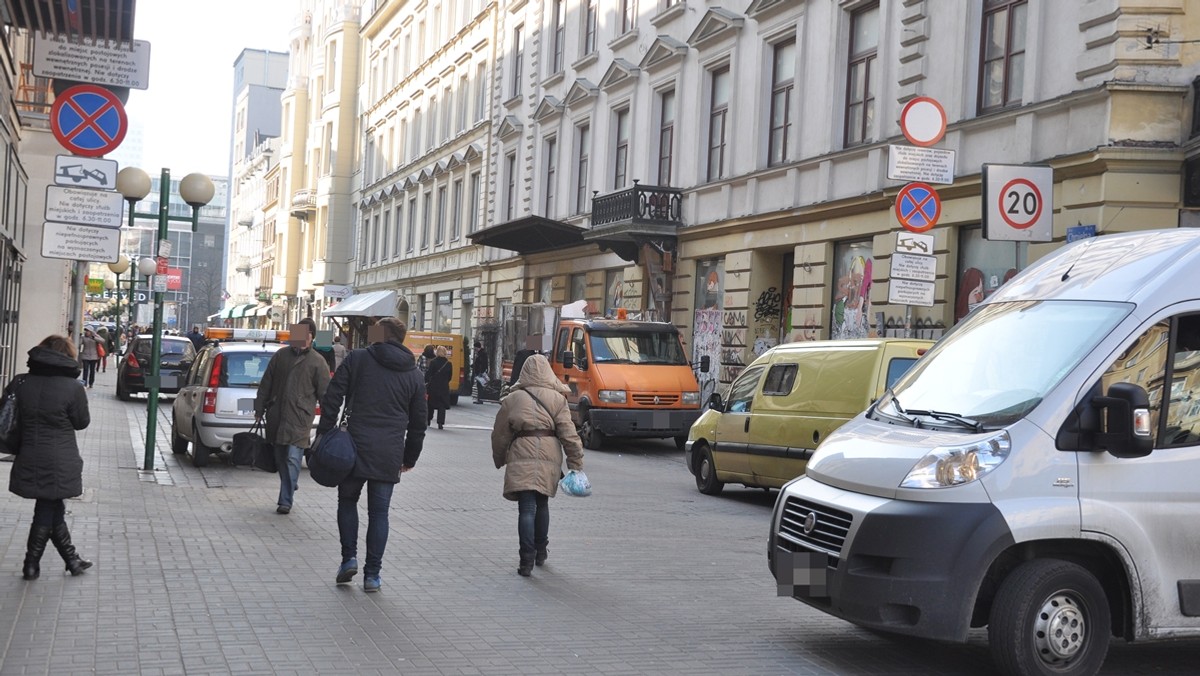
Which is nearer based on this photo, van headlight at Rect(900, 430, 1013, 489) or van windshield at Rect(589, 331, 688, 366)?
van headlight at Rect(900, 430, 1013, 489)

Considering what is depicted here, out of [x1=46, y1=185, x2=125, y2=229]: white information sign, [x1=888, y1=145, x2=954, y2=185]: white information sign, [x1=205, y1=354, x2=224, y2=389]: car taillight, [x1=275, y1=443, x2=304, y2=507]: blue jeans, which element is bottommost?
[x1=275, y1=443, x2=304, y2=507]: blue jeans

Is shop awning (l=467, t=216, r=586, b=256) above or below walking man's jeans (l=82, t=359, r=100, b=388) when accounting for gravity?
above

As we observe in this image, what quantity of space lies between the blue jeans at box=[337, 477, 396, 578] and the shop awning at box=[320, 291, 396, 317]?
143 ft

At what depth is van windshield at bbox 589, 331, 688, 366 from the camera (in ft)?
73.2

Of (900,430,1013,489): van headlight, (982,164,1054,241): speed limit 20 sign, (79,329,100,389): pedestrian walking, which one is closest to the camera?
(900,430,1013,489): van headlight

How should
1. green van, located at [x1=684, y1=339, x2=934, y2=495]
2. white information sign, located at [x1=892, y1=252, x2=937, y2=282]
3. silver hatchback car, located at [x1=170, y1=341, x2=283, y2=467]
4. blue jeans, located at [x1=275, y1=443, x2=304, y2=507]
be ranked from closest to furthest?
1. blue jeans, located at [x1=275, y1=443, x2=304, y2=507]
2. green van, located at [x1=684, y1=339, x2=934, y2=495]
3. white information sign, located at [x1=892, y1=252, x2=937, y2=282]
4. silver hatchback car, located at [x1=170, y1=341, x2=283, y2=467]

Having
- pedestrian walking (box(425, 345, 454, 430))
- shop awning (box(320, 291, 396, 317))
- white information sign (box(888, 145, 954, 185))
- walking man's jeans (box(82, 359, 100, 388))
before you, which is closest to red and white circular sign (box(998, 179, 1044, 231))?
white information sign (box(888, 145, 954, 185))

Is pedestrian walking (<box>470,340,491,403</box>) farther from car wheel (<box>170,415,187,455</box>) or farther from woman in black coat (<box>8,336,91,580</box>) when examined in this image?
woman in black coat (<box>8,336,91,580</box>)

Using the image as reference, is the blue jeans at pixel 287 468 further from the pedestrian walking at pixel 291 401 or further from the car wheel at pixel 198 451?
the car wheel at pixel 198 451

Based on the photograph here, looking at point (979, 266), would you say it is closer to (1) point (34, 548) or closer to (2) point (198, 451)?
(2) point (198, 451)

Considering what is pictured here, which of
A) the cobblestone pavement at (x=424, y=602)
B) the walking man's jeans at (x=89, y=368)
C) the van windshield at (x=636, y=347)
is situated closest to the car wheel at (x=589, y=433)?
the van windshield at (x=636, y=347)

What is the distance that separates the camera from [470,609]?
794 centimetres

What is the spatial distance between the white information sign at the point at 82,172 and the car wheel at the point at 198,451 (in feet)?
17.9

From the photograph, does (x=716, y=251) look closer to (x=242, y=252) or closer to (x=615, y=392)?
(x=615, y=392)
